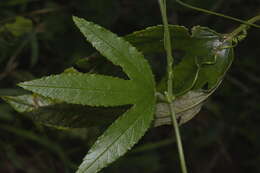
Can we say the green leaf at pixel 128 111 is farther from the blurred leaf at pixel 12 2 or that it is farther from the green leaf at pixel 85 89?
the blurred leaf at pixel 12 2

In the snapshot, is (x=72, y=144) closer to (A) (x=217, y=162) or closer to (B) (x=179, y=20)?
(B) (x=179, y=20)

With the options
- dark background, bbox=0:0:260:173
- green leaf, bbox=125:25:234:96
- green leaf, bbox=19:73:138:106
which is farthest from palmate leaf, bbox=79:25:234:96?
dark background, bbox=0:0:260:173

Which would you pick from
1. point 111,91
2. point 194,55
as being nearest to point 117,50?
point 111,91

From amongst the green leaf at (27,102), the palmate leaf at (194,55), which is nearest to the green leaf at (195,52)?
the palmate leaf at (194,55)

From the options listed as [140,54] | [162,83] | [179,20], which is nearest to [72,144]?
[179,20]

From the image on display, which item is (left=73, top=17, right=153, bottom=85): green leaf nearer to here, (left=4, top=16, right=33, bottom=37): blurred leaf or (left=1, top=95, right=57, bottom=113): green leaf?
(left=1, top=95, right=57, bottom=113): green leaf

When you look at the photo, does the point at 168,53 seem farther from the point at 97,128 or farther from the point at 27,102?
the point at 97,128

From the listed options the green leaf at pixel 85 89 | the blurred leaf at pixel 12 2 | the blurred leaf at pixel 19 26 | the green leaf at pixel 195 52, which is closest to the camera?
the green leaf at pixel 85 89
